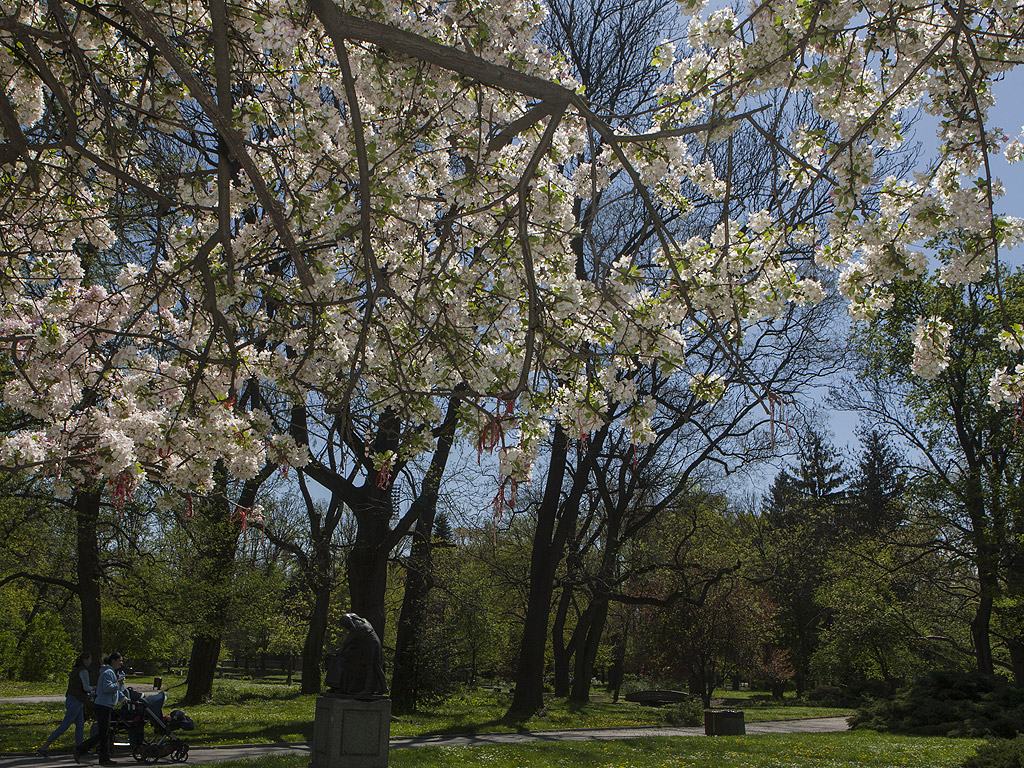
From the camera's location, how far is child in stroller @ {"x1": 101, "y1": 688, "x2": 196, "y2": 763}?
34.8 ft

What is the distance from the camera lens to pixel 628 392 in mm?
6641

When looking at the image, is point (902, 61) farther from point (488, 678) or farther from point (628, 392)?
point (488, 678)

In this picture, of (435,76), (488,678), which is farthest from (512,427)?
(488,678)

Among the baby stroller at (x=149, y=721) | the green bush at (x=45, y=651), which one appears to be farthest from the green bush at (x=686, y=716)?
the green bush at (x=45, y=651)

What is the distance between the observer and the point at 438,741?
1392 centimetres

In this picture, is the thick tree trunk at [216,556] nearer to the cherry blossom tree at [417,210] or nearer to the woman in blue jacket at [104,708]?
the woman in blue jacket at [104,708]

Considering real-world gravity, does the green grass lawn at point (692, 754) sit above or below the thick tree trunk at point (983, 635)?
below

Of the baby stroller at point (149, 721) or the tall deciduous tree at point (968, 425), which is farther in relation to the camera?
the tall deciduous tree at point (968, 425)

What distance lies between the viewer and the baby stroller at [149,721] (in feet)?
34.8

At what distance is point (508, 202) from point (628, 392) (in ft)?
6.33

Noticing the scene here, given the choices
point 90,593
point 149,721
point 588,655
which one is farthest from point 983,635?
point 90,593

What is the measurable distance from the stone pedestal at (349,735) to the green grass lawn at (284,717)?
19.7ft

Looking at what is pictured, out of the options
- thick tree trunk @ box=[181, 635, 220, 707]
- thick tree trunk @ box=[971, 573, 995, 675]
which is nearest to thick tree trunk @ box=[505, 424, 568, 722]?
thick tree trunk @ box=[181, 635, 220, 707]

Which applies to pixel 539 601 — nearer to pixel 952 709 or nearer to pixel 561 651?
pixel 952 709
